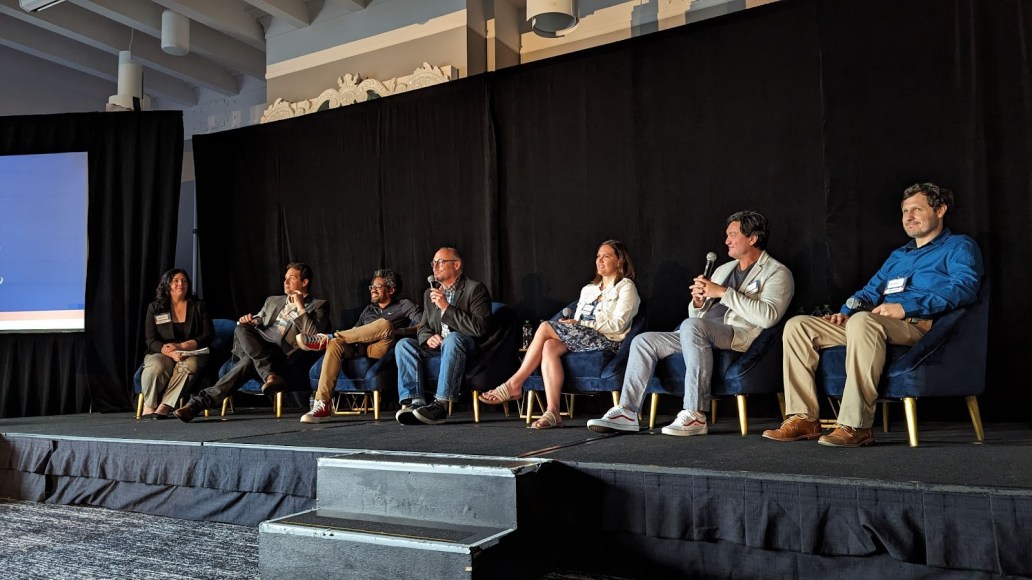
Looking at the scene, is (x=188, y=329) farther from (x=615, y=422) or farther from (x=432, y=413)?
(x=615, y=422)

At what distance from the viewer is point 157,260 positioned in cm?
594

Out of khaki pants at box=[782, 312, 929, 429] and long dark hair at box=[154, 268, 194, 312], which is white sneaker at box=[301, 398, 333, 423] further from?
khaki pants at box=[782, 312, 929, 429]

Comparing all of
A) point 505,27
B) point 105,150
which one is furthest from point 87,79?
point 505,27

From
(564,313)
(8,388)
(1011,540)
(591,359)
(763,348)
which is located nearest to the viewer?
(1011,540)

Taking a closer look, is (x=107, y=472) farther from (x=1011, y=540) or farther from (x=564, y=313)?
(x=1011, y=540)

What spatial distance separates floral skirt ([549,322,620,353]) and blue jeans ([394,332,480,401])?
535 mm

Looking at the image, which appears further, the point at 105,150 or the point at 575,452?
the point at 105,150

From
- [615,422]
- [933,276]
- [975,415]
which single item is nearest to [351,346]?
[615,422]

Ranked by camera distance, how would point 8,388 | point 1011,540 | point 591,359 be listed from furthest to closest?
point 8,388 → point 591,359 → point 1011,540

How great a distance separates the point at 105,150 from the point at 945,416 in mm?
6136

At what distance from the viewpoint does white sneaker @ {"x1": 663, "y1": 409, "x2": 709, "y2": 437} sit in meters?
3.04

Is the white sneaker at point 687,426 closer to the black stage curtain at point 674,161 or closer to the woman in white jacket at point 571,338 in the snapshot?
the woman in white jacket at point 571,338

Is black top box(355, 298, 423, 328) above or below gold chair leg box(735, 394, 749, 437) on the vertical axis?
above

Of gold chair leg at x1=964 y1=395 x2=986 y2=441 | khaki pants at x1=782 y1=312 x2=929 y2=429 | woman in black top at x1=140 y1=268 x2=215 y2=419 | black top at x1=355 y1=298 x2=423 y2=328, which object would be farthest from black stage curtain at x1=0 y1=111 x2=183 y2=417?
gold chair leg at x1=964 y1=395 x2=986 y2=441
